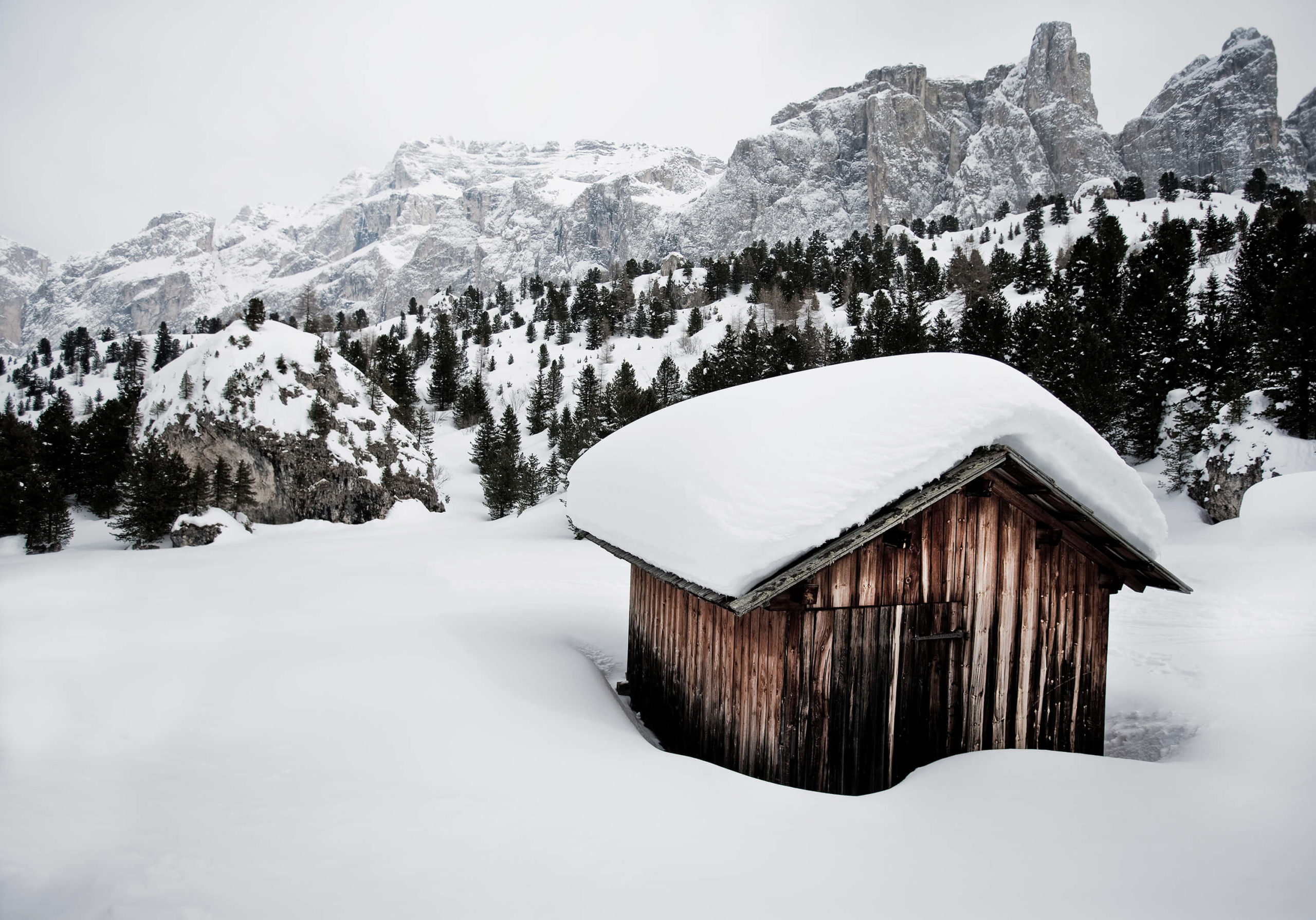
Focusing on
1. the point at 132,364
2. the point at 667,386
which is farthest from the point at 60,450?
the point at 132,364

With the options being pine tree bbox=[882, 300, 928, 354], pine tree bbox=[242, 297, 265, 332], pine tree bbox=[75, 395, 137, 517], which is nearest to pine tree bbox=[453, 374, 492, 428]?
pine tree bbox=[242, 297, 265, 332]

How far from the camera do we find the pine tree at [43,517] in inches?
923

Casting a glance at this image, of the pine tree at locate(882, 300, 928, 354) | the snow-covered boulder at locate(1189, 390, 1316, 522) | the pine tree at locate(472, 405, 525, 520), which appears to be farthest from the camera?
the pine tree at locate(882, 300, 928, 354)

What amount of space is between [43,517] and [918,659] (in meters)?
32.6

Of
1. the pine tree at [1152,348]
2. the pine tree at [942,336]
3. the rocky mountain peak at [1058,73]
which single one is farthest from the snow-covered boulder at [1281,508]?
the rocky mountain peak at [1058,73]

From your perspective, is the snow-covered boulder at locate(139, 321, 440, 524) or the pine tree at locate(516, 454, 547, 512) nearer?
the snow-covered boulder at locate(139, 321, 440, 524)

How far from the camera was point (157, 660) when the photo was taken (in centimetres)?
848

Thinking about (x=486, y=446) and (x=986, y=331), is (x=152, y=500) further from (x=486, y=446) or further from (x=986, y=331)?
(x=986, y=331)

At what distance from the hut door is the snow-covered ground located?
0.27m

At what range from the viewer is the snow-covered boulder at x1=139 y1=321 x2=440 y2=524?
27125 millimetres

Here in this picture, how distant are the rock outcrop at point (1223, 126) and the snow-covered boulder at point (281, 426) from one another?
170 m

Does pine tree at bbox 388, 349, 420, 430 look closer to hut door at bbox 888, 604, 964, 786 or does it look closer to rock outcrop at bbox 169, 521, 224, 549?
rock outcrop at bbox 169, 521, 224, 549

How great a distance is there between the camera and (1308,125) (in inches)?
4951

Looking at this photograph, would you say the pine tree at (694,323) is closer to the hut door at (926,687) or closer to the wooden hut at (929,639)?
the wooden hut at (929,639)
